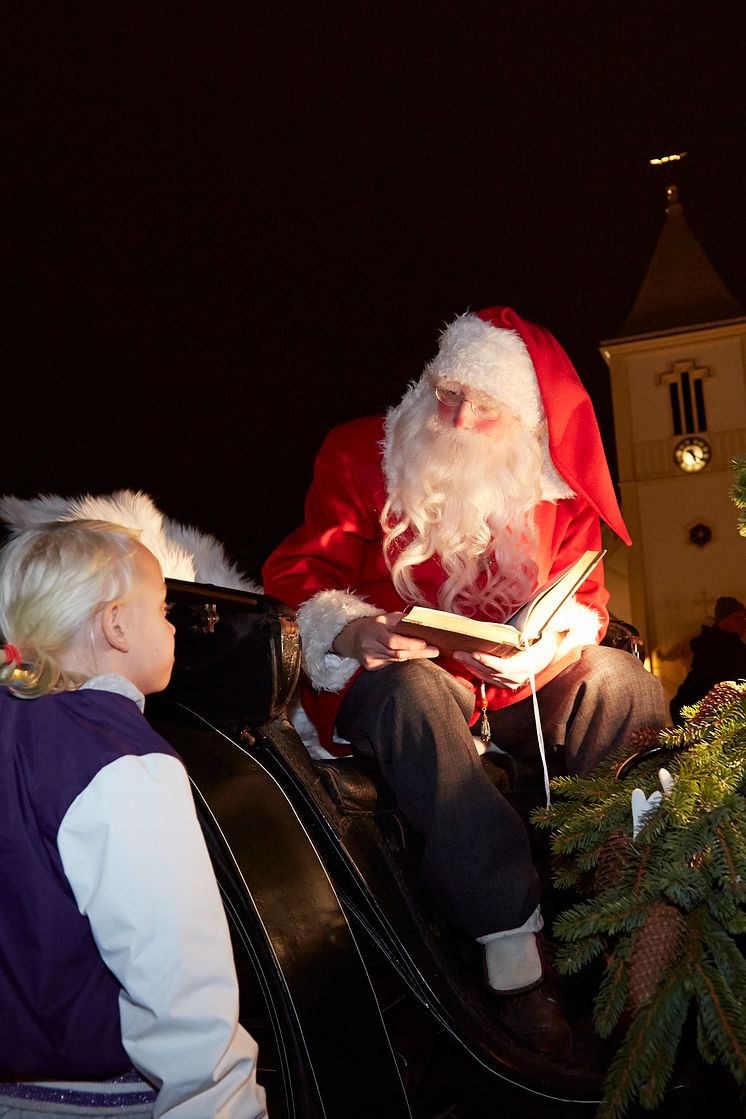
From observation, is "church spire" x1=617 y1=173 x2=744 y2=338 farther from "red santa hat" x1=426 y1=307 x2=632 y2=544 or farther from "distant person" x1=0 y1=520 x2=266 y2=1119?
"distant person" x1=0 y1=520 x2=266 y2=1119

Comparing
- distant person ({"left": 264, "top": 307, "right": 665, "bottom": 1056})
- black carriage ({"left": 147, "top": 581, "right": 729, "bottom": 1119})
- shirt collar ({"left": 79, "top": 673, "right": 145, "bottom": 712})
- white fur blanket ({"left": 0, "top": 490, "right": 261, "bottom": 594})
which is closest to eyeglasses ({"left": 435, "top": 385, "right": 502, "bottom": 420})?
distant person ({"left": 264, "top": 307, "right": 665, "bottom": 1056})

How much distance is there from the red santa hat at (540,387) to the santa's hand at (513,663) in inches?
17.9

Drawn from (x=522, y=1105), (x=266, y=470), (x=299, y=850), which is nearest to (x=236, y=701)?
(x=299, y=850)

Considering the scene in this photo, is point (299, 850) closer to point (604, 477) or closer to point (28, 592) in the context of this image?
point (28, 592)

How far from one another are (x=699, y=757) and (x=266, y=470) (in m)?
22.1

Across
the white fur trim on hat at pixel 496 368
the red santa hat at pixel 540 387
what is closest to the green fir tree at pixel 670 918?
the red santa hat at pixel 540 387

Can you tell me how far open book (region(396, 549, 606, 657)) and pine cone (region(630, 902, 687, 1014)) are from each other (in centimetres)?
99

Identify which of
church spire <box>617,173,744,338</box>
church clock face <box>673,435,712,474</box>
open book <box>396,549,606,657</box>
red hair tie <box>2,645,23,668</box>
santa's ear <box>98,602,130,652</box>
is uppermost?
church spire <box>617,173,744,338</box>

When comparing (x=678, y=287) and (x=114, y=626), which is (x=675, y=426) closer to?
(x=678, y=287)

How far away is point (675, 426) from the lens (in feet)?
84.1

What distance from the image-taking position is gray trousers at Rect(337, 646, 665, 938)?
2.13 meters

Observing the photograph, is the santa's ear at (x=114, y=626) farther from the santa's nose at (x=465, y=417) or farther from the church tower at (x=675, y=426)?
the church tower at (x=675, y=426)

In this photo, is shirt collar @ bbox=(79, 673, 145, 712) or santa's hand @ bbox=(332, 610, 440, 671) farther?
santa's hand @ bbox=(332, 610, 440, 671)

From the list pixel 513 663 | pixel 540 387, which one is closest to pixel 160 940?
pixel 513 663
